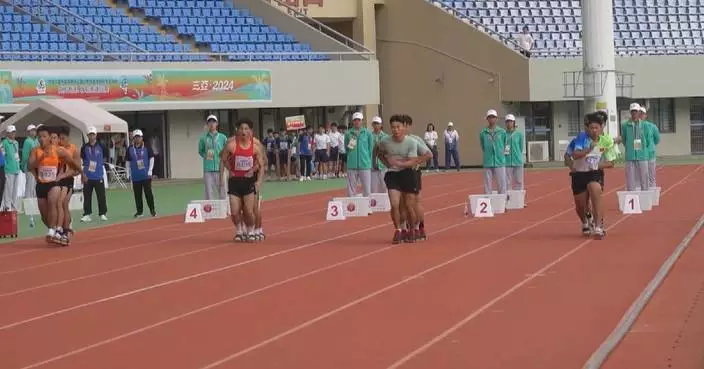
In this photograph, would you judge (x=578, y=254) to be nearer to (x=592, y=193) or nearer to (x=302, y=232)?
(x=592, y=193)

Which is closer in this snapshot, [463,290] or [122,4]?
[463,290]

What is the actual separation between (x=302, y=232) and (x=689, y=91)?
2863 centimetres

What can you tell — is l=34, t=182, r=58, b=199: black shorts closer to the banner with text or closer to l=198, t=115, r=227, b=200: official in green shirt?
l=198, t=115, r=227, b=200: official in green shirt

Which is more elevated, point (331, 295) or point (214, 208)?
point (214, 208)

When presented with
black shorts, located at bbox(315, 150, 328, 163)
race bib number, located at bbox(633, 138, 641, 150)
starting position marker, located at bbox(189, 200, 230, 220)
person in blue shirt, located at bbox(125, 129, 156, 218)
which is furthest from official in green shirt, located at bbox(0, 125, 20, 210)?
black shorts, located at bbox(315, 150, 328, 163)

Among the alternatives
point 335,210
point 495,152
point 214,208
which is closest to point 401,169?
point 335,210

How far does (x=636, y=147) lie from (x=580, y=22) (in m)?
25.4

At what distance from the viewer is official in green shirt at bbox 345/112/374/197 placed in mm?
25312

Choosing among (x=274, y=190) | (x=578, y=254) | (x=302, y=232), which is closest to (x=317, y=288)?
(x=578, y=254)

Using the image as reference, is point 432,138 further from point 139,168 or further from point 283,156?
point 139,168

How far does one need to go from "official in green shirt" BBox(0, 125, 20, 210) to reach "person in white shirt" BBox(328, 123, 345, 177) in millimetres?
14818

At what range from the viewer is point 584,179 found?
734 inches

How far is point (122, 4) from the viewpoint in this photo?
4247 cm

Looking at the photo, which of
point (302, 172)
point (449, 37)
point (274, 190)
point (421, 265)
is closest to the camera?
point (421, 265)
